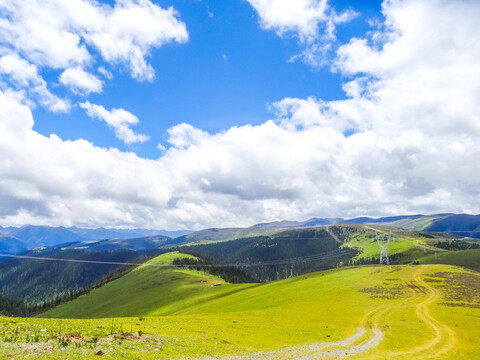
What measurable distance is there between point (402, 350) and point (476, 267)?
177898mm

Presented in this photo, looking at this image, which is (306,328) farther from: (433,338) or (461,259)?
(461,259)

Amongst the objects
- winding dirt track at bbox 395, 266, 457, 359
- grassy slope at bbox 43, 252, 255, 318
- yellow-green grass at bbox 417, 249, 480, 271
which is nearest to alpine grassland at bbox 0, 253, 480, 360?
winding dirt track at bbox 395, 266, 457, 359

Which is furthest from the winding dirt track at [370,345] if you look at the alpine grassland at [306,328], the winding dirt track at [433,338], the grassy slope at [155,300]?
the grassy slope at [155,300]

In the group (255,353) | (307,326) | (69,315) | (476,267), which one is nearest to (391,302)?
(307,326)

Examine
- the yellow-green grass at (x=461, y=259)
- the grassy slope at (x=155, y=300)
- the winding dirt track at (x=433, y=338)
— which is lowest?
the grassy slope at (x=155, y=300)

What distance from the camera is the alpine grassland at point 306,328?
28.5 m

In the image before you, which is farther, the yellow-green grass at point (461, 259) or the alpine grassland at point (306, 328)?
the yellow-green grass at point (461, 259)

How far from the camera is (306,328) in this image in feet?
167

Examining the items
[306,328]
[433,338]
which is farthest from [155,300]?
[433,338]

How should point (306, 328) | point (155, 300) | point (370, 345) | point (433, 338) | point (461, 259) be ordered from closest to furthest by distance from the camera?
point (370, 345) < point (433, 338) < point (306, 328) < point (155, 300) < point (461, 259)

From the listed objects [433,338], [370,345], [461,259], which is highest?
[370,345]

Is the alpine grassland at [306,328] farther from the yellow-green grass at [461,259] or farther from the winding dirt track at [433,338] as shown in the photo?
Result: the yellow-green grass at [461,259]

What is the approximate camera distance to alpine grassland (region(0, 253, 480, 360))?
2855 cm

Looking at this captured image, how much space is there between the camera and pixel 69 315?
185000mm
